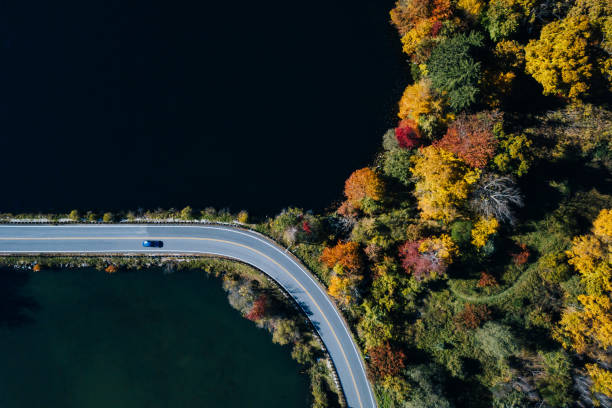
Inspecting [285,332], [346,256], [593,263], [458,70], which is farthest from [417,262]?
[458,70]

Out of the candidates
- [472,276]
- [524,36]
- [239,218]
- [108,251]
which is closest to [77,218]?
[108,251]

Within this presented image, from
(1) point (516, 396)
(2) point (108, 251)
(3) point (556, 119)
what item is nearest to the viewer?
(1) point (516, 396)

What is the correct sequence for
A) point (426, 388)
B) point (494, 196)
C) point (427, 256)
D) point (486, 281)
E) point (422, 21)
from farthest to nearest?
point (422, 21)
point (486, 281)
point (427, 256)
point (426, 388)
point (494, 196)

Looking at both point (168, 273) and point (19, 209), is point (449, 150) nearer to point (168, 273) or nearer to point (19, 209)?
point (168, 273)

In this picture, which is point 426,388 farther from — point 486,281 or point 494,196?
point 494,196

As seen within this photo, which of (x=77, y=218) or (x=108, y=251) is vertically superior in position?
(x=77, y=218)

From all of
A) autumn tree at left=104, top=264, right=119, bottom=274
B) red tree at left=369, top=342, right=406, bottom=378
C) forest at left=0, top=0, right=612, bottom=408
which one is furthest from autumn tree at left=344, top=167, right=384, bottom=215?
autumn tree at left=104, top=264, right=119, bottom=274
